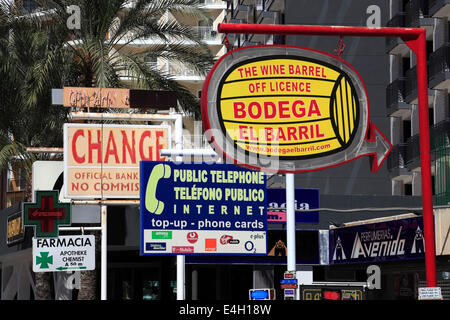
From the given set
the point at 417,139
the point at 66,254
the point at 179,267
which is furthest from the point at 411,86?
the point at 66,254

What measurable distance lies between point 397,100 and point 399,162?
352 cm

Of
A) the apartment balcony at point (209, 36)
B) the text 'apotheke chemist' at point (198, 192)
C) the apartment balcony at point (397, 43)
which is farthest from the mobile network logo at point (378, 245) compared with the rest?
the apartment balcony at point (209, 36)

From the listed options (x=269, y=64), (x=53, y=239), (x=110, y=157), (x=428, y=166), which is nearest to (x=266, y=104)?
(x=269, y=64)

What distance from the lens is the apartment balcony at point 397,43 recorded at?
4838 centimetres

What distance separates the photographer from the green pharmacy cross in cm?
2250

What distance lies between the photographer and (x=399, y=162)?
49.3 meters

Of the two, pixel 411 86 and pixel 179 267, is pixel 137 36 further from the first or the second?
pixel 411 86

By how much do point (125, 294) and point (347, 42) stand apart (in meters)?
20.3

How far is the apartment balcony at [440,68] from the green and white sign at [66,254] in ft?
84.6

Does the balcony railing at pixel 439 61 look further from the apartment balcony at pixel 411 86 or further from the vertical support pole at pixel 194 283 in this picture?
the vertical support pole at pixel 194 283

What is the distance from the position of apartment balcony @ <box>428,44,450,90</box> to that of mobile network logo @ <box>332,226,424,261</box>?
50.2 feet

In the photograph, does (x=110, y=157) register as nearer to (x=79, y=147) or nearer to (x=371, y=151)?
(x=79, y=147)

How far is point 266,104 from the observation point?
34.9ft
